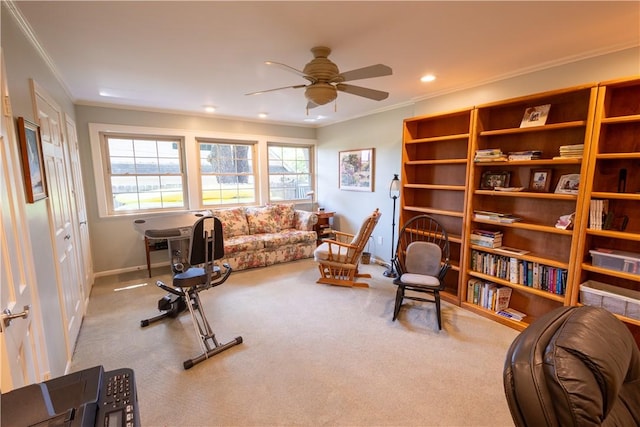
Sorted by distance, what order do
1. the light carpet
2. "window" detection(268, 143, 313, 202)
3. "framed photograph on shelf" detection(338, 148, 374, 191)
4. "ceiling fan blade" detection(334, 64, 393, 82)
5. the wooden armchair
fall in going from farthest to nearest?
"window" detection(268, 143, 313, 202)
"framed photograph on shelf" detection(338, 148, 374, 191)
the wooden armchair
"ceiling fan blade" detection(334, 64, 393, 82)
the light carpet

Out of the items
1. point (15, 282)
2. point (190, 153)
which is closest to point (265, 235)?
point (190, 153)

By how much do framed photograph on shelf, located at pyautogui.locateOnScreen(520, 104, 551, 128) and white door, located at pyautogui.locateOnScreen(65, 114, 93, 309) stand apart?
4455mm

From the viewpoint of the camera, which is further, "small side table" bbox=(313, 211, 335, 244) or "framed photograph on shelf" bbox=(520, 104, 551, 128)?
"small side table" bbox=(313, 211, 335, 244)

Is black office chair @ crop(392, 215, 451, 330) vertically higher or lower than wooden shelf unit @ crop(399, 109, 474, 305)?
lower

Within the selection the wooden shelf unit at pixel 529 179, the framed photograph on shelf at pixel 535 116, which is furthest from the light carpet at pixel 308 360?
the framed photograph on shelf at pixel 535 116

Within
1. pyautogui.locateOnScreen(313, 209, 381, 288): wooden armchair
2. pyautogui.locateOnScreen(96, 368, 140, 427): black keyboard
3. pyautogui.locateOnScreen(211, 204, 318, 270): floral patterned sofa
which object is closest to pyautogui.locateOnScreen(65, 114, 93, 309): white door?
pyautogui.locateOnScreen(211, 204, 318, 270): floral patterned sofa

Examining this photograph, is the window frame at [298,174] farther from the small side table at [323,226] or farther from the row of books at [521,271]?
the row of books at [521,271]

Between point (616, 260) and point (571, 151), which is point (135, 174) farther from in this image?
point (616, 260)

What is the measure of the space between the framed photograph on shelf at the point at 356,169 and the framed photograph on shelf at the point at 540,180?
221 centimetres

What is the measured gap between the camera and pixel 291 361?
2.23 meters

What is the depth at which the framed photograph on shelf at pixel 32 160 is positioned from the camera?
1.60m

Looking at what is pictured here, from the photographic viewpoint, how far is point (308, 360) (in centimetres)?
224

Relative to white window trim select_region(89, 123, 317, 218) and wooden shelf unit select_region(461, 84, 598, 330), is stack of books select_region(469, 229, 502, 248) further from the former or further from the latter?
white window trim select_region(89, 123, 317, 218)

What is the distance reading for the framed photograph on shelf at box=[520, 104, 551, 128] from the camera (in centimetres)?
247
